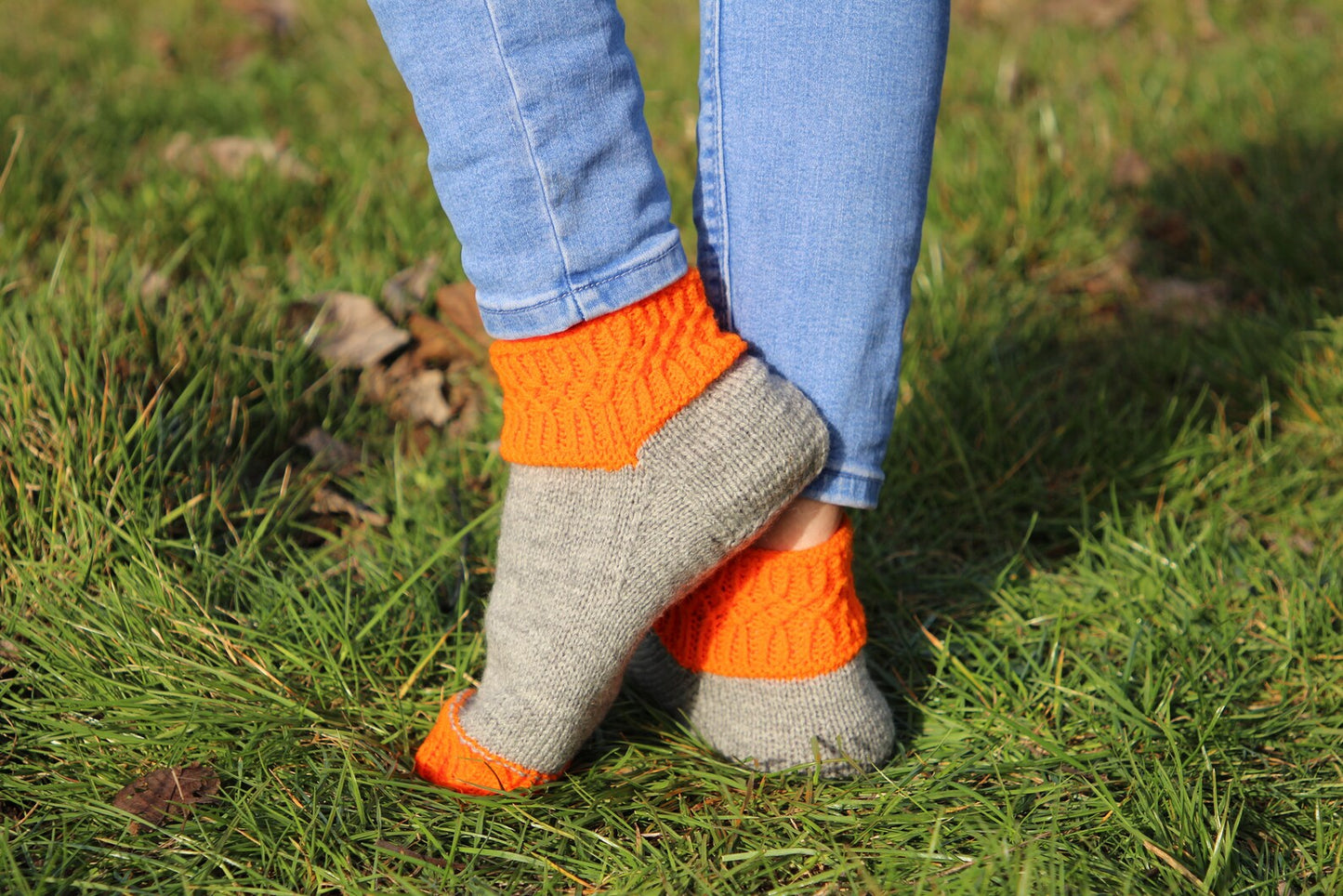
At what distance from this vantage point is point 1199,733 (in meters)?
1.18

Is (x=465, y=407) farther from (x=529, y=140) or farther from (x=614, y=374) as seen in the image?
(x=529, y=140)

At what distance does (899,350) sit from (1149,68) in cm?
249

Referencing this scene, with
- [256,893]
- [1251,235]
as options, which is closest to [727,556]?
[256,893]

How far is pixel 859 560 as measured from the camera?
61.0 inches

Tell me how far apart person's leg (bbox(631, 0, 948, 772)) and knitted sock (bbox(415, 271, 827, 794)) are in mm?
74

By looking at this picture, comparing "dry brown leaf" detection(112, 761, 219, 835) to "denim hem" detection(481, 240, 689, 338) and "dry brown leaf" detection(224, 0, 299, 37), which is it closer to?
"denim hem" detection(481, 240, 689, 338)

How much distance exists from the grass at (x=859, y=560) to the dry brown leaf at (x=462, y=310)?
0.12 m

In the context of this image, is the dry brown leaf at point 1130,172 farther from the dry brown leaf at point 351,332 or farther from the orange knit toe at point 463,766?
the orange knit toe at point 463,766

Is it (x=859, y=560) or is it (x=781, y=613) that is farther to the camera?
(x=859, y=560)

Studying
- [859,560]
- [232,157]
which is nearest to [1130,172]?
[859,560]

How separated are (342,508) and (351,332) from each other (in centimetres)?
42

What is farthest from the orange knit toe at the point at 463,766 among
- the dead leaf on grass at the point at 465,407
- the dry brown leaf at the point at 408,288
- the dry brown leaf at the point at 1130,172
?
the dry brown leaf at the point at 1130,172

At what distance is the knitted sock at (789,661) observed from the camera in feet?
3.92

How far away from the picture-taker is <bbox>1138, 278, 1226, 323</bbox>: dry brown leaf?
2.10m
